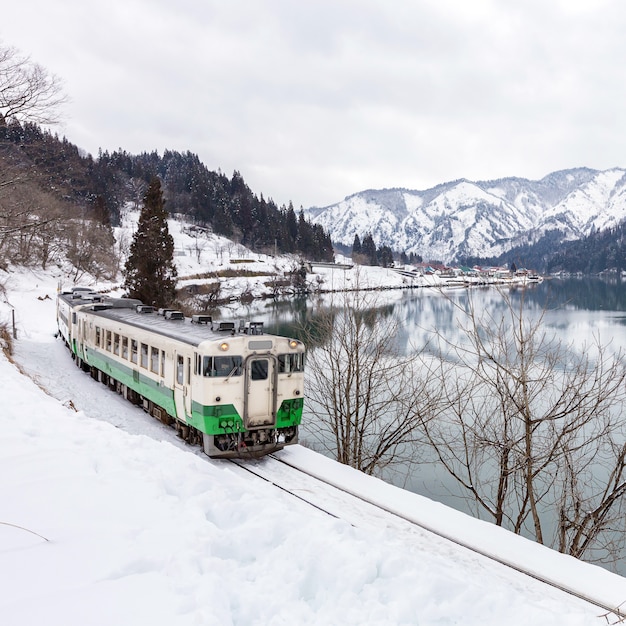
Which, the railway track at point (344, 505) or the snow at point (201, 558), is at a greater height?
the snow at point (201, 558)

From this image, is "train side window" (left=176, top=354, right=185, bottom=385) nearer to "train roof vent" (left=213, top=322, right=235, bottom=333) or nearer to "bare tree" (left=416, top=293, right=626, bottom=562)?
"train roof vent" (left=213, top=322, right=235, bottom=333)

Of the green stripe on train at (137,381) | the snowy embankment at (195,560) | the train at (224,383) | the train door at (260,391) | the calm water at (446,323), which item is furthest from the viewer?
the calm water at (446,323)

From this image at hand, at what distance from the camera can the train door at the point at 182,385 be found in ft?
39.0

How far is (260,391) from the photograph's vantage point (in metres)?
11.8

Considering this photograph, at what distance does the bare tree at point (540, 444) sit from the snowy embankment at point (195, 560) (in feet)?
4.78

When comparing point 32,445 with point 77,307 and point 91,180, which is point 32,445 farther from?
point 91,180

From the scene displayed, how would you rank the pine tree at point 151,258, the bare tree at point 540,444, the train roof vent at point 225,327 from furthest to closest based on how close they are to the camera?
1. the pine tree at point 151,258
2. the train roof vent at point 225,327
3. the bare tree at point 540,444

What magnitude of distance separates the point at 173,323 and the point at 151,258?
21310mm

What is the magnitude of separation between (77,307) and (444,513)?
677 inches

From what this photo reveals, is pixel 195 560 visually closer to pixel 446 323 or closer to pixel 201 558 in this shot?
pixel 201 558

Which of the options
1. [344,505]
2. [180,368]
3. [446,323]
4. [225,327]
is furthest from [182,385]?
[446,323]

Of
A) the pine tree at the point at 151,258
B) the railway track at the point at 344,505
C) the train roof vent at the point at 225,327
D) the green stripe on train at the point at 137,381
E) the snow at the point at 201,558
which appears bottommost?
the railway track at the point at 344,505

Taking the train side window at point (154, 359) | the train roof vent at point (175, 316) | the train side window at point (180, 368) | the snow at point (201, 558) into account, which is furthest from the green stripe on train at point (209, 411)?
the snow at point (201, 558)

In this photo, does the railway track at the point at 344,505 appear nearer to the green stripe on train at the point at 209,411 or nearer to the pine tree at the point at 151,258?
the green stripe on train at the point at 209,411
